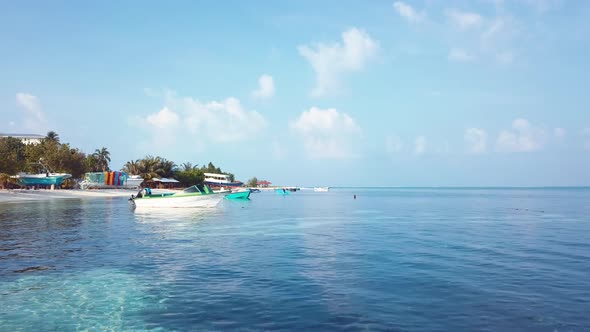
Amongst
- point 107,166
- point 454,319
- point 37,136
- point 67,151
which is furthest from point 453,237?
point 37,136

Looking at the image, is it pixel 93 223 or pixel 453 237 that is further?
pixel 93 223

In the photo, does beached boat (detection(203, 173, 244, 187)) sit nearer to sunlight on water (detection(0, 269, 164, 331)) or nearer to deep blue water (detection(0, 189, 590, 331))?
deep blue water (detection(0, 189, 590, 331))

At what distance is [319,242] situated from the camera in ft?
79.5

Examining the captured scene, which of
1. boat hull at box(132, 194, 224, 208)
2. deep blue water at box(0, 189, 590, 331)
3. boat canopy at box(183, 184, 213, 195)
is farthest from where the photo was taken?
boat hull at box(132, 194, 224, 208)

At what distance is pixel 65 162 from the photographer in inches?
3634

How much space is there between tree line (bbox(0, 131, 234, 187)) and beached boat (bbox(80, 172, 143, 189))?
293 centimetres

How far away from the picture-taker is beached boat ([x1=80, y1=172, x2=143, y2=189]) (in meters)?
108

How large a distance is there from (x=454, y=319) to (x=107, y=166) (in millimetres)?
143106

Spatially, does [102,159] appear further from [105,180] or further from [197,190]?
[197,190]

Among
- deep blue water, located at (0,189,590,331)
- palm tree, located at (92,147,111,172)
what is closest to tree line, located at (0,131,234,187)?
palm tree, located at (92,147,111,172)

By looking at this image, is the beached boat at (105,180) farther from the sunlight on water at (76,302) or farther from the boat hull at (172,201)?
the sunlight on water at (76,302)

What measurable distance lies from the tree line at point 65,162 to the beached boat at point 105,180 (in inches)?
115

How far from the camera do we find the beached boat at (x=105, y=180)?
10769cm

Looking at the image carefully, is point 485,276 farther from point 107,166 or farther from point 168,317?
point 107,166
